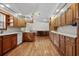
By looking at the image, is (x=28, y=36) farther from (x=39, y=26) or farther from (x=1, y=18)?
(x=39, y=26)

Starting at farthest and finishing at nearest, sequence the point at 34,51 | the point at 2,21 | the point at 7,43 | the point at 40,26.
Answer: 1. the point at 40,26
2. the point at 2,21
3. the point at 34,51
4. the point at 7,43

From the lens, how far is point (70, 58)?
276 cm

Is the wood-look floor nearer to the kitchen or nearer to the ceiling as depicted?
the kitchen

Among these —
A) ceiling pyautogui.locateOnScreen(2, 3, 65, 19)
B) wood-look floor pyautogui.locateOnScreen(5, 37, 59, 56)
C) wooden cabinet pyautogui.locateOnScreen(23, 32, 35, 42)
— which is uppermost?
ceiling pyautogui.locateOnScreen(2, 3, 65, 19)

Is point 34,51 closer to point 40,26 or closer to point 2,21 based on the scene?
point 2,21

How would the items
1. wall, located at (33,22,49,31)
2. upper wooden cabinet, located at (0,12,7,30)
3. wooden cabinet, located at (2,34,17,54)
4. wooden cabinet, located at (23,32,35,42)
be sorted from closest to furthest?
wooden cabinet, located at (2,34,17,54) < upper wooden cabinet, located at (0,12,7,30) < wooden cabinet, located at (23,32,35,42) < wall, located at (33,22,49,31)

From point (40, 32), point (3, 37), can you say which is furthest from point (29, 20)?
point (3, 37)

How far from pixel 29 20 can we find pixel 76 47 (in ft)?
30.5

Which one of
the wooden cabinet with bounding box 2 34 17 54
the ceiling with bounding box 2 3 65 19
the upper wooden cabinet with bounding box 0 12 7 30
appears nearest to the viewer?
the wooden cabinet with bounding box 2 34 17 54

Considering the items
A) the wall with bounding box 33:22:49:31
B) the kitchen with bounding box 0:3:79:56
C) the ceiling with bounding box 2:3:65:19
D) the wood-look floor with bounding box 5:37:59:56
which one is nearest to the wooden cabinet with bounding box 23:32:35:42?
the kitchen with bounding box 0:3:79:56

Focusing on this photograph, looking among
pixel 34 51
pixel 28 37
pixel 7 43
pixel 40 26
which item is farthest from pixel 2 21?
pixel 40 26

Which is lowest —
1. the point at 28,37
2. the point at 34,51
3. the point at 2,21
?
the point at 34,51

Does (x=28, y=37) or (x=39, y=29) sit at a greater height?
(x=39, y=29)

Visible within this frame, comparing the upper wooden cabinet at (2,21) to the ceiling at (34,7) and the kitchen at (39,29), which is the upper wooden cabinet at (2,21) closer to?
the kitchen at (39,29)
